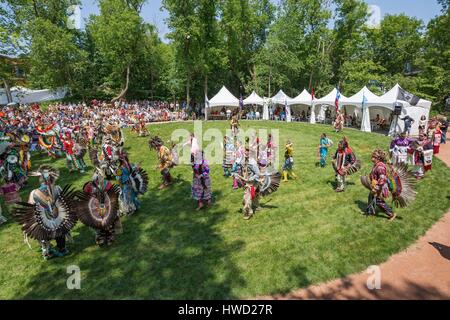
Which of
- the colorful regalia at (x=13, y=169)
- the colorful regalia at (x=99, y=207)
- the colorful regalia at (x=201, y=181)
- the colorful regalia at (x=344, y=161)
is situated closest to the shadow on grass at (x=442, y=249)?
the colorful regalia at (x=344, y=161)

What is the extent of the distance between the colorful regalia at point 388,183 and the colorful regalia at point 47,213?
26.9ft

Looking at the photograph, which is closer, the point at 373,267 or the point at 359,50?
the point at 373,267

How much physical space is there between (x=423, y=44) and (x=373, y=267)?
45.8m

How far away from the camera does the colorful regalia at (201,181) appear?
9.97m

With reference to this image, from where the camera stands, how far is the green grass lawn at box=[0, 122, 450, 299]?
255 inches

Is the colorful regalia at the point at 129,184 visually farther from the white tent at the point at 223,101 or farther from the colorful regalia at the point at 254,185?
the white tent at the point at 223,101

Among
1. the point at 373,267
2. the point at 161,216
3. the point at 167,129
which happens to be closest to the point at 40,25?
the point at 167,129

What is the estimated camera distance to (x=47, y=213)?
725 cm

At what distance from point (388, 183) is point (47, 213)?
29.7ft

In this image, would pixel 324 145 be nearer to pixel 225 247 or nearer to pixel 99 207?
pixel 225 247

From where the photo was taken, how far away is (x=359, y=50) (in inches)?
1757

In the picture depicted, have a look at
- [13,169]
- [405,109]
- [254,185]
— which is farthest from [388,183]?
[405,109]
